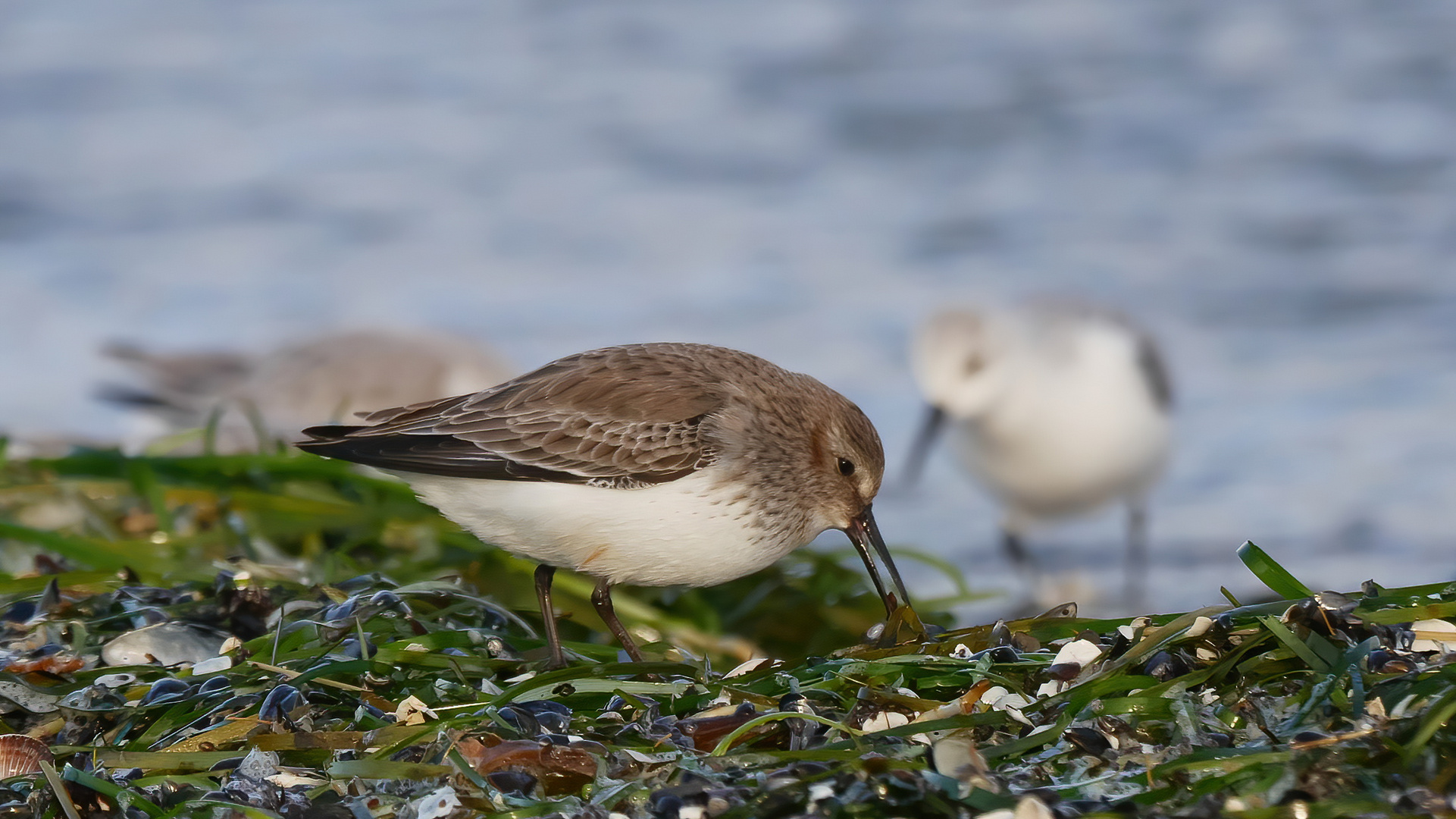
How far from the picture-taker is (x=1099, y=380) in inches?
316

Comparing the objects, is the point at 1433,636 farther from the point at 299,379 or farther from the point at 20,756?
the point at 299,379

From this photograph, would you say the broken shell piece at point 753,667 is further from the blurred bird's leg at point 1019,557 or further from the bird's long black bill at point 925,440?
the bird's long black bill at point 925,440

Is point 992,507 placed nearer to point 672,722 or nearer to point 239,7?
point 672,722

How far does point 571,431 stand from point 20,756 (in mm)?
1435

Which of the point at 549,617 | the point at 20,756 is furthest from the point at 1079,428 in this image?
the point at 20,756

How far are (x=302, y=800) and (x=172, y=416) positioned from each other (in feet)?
18.9

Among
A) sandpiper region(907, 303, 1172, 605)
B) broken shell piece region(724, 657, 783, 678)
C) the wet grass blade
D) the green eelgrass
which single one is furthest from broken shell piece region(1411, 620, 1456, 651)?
sandpiper region(907, 303, 1172, 605)

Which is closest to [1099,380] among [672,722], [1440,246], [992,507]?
[992,507]

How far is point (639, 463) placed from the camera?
11.8ft

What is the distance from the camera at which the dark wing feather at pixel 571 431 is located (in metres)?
3.61

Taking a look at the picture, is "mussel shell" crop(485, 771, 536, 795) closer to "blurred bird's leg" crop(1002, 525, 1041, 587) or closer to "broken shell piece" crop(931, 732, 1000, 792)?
"broken shell piece" crop(931, 732, 1000, 792)

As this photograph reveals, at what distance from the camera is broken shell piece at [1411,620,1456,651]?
2852 millimetres

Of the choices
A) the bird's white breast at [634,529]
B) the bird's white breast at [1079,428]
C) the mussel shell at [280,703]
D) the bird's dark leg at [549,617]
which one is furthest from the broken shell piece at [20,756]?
the bird's white breast at [1079,428]

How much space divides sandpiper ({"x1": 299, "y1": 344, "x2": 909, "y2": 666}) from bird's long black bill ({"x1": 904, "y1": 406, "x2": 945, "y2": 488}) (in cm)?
393
